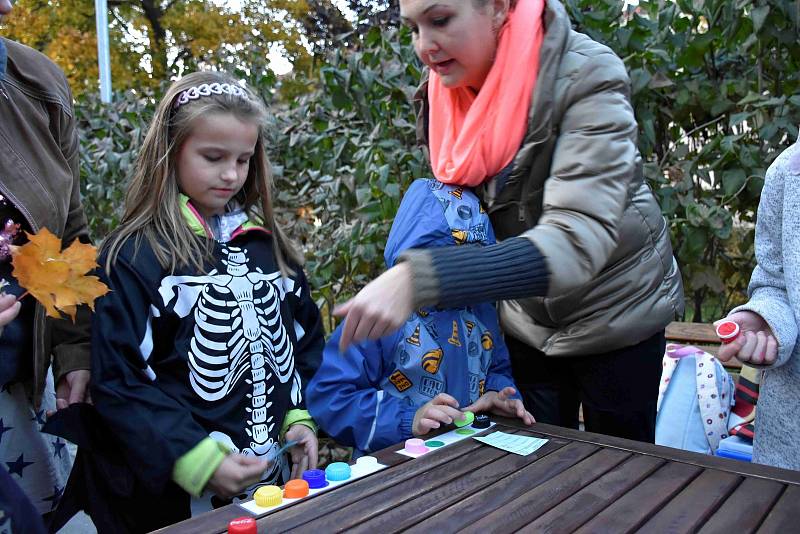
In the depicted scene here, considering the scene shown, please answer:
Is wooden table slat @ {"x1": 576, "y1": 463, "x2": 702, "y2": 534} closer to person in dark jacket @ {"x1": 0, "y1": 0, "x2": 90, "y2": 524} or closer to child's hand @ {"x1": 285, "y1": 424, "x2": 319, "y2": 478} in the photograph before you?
child's hand @ {"x1": 285, "y1": 424, "x2": 319, "y2": 478}

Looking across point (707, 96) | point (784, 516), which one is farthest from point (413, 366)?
point (707, 96)

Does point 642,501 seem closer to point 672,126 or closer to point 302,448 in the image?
point 302,448

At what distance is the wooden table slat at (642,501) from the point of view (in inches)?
42.9

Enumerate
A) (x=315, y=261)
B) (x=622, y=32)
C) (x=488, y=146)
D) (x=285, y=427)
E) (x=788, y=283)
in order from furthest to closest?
1. (x=315, y=261)
2. (x=622, y=32)
3. (x=285, y=427)
4. (x=788, y=283)
5. (x=488, y=146)

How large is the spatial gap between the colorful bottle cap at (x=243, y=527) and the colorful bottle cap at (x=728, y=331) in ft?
3.33

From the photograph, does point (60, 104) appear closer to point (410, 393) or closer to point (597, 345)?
point (410, 393)

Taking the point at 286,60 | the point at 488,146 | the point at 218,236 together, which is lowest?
the point at 218,236

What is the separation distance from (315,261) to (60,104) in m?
1.84

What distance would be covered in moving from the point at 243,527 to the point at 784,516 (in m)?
0.80

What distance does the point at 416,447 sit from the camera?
55.6 inches

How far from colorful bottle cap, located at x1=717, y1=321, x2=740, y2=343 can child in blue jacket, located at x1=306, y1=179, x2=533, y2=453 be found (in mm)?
434

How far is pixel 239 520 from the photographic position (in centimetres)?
106

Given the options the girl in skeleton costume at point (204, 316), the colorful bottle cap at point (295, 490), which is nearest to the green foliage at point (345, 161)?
the girl in skeleton costume at point (204, 316)

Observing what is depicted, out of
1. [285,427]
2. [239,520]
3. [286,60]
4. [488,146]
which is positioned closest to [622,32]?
[488,146]
